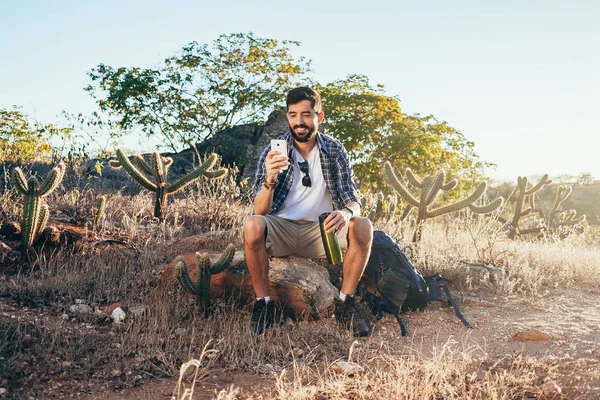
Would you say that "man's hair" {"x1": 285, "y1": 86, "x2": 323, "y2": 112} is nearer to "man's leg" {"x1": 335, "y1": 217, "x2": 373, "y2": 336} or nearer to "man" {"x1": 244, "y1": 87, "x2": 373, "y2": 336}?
"man" {"x1": 244, "y1": 87, "x2": 373, "y2": 336}

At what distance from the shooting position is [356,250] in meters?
4.54

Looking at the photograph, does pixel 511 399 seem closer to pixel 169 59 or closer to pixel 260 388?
pixel 260 388

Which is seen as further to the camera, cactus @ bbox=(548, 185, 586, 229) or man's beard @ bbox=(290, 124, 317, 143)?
cactus @ bbox=(548, 185, 586, 229)

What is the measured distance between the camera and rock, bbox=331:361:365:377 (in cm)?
334

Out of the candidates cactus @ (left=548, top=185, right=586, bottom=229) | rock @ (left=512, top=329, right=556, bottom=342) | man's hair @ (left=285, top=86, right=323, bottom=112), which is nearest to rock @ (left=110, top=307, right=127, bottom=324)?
man's hair @ (left=285, top=86, right=323, bottom=112)

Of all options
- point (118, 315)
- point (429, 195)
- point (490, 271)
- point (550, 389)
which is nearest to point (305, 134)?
point (118, 315)

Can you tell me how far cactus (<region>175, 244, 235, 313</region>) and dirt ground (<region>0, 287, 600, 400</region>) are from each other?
1.08 meters

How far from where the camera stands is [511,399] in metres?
3.00

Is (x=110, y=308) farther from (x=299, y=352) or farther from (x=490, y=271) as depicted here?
(x=490, y=271)

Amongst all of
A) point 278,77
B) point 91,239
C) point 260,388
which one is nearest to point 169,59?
point 278,77

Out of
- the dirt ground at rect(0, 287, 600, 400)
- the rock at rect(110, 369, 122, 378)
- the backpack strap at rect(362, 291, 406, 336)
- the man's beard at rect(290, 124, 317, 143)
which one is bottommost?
the dirt ground at rect(0, 287, 600, 400)

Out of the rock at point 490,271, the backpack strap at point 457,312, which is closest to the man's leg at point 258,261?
the backpack strap at point 457,312

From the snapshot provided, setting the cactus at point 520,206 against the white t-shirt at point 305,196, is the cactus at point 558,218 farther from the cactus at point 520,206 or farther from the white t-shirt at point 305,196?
the white t-shirt at point 305,196

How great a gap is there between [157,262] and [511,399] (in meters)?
3.69
